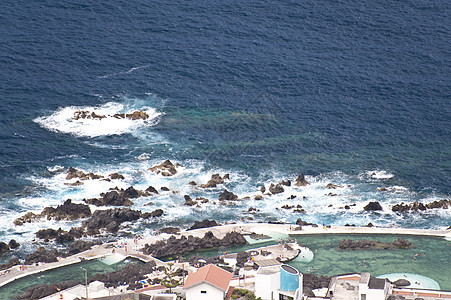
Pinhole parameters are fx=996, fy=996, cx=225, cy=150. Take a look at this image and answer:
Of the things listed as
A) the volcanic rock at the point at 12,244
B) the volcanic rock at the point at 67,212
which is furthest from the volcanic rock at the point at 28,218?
the volcanic rock at the point at 12,244

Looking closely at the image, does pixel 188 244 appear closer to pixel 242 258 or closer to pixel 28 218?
pixel 242 258

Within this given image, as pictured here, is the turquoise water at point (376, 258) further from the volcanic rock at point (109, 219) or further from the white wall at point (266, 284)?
the white wall at point (266, 284)

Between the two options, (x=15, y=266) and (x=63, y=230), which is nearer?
(x=15, y=266)

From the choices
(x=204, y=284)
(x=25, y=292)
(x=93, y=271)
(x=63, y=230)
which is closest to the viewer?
(x=204, y=284)

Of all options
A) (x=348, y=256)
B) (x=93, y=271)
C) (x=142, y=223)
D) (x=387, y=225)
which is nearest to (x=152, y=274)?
(x=93, y=271)

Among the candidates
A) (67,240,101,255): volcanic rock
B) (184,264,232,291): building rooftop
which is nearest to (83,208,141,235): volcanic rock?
(67,240,101,255): volcanic rock

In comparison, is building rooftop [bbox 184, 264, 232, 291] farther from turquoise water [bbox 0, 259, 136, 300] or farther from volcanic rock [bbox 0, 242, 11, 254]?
volcanic rock [bbox 0, 242, 11, 254]

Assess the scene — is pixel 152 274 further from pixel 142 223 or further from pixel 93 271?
pixel 142 223
